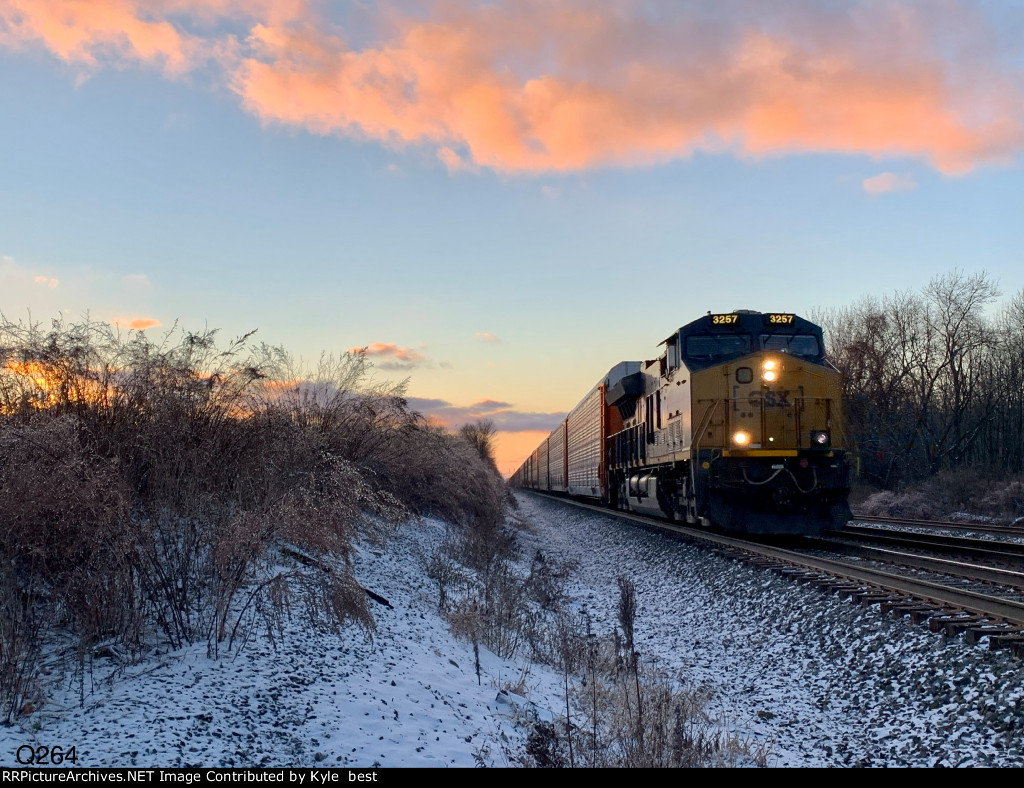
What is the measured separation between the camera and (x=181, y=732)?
3.54m

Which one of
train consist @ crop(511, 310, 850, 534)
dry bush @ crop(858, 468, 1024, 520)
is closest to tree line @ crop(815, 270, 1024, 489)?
dry bush @ crop(858, 468, 1024, 520)

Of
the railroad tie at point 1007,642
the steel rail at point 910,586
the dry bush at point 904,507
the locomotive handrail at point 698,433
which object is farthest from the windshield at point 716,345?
the dry bush at point 904,507

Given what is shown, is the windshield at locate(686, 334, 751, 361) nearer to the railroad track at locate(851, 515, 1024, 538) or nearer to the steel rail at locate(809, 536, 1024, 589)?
the steel rail at locate(809, 536, 1024, 589)

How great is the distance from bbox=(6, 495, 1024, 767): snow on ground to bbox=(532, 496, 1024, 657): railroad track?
0.17 m

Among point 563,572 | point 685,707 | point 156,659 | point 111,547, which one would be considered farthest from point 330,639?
Answer: point 563,572

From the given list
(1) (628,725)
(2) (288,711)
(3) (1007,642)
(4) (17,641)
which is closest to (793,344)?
(3) (1007,642)

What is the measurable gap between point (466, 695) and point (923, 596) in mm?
4769

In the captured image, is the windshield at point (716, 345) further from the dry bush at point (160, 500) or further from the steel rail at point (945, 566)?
the dry bush at point (160, 500)

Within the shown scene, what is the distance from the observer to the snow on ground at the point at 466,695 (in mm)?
3598

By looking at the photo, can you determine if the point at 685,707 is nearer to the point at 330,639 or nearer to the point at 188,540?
the point at 330,639

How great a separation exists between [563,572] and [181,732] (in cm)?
A: 948

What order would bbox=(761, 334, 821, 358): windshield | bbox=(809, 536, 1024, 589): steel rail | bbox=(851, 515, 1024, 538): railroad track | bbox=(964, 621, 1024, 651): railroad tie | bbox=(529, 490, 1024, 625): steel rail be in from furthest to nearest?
bbox=(851, 515, 1024, 538): railroad track, bbox=(761, 334, 821, 358): windshield, bbox=(809, 536, 1024, 589): steel rail, bbox=(529, 490, 1024, 625): steel rail, bbox=(964, 621, 1024, 651): railroad tie

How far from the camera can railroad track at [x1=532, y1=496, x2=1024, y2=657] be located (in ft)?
18.8

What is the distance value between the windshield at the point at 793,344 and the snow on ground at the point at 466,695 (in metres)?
6.01
